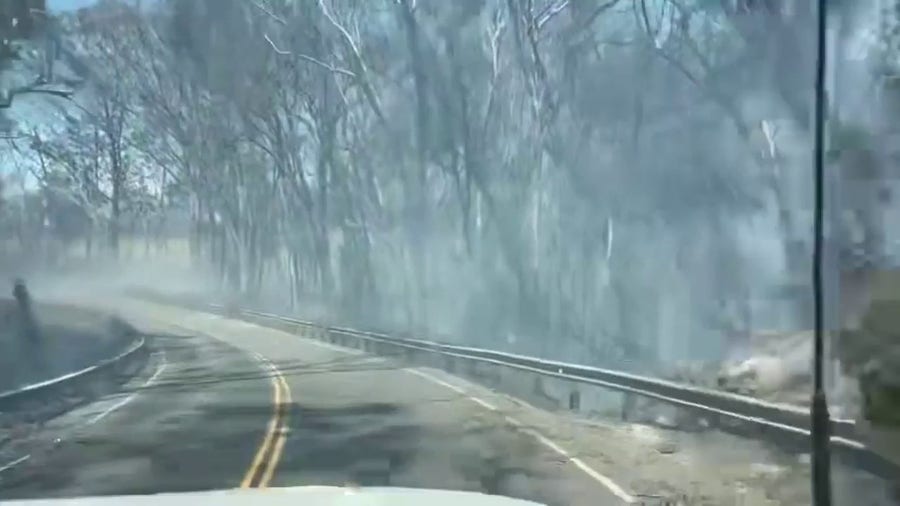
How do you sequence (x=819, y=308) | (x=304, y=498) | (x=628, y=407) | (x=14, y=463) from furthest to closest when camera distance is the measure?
(x=628, y=407) < (x=14, y=463) < (x=819, y=308) < (x=304, y=498)

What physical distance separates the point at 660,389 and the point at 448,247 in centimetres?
145

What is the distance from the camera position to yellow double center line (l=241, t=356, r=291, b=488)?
194 inches

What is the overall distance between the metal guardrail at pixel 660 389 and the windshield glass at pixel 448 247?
0.02 meters

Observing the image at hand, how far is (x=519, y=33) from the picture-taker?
560 cm

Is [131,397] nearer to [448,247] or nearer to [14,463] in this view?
[14,463]

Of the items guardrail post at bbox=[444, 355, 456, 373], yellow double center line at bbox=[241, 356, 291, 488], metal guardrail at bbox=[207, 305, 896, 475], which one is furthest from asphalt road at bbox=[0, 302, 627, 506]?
metal guardrail at bbox=[207, 305, 896, 475]

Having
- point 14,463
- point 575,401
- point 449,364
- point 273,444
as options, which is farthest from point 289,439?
point 575,401

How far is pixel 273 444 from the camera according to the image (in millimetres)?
5191

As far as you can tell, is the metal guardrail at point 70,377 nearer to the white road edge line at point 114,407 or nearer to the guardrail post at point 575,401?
the white road edge line at point 114,407

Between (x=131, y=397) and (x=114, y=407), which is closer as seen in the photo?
(x=114, y=407)

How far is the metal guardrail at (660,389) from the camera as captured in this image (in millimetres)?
4645

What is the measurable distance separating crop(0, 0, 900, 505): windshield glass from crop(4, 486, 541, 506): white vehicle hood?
295mm

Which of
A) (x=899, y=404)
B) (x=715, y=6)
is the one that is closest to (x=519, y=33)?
(x=715, y=6)

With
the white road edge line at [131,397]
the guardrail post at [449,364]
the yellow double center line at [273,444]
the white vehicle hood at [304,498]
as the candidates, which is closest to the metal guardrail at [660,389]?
the guardrail post at [449,364]
